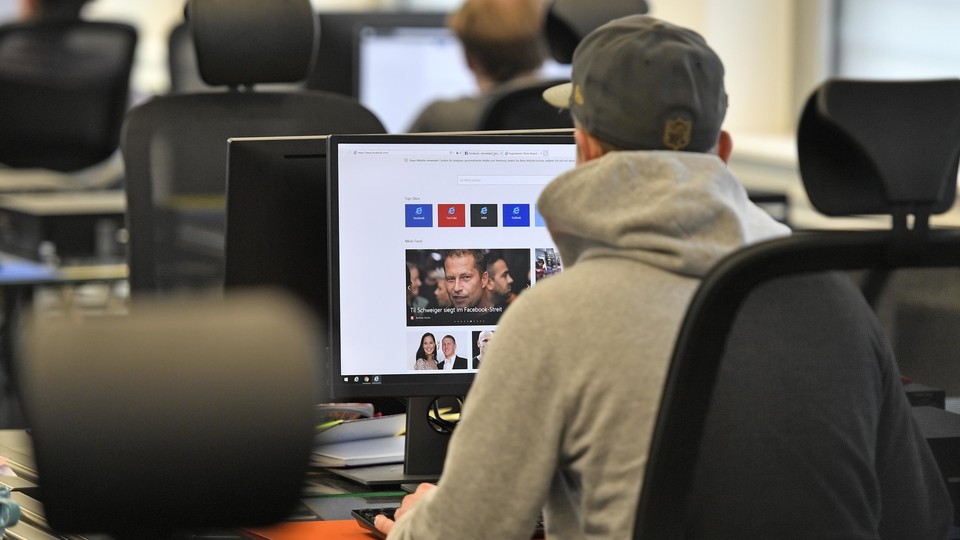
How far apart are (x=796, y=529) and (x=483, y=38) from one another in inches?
126

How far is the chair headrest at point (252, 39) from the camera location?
2623 mm

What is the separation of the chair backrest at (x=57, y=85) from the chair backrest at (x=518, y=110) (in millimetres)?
1973

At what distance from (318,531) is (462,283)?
1.16 feet

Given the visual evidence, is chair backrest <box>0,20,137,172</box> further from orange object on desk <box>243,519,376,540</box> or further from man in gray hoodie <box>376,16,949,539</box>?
man in gray hoodie <box>376,16,949,539</box>

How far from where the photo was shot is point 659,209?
121 centimetres

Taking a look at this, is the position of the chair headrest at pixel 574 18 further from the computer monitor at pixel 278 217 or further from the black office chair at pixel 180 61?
the black office chair at pixel 180 61

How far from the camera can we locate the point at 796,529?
3.67 ft

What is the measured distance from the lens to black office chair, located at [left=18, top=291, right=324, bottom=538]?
667 millimetres

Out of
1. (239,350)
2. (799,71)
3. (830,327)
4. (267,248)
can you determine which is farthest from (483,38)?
(239,350)

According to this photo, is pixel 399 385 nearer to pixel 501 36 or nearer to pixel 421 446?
pixel 421 446

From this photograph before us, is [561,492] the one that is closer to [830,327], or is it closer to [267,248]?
[830,327]

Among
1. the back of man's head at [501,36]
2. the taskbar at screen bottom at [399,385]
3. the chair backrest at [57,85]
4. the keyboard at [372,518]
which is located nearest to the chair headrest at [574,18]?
the taskbar at screen bottom at [399,385]

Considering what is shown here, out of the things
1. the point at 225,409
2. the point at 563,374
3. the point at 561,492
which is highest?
the point at 225,409

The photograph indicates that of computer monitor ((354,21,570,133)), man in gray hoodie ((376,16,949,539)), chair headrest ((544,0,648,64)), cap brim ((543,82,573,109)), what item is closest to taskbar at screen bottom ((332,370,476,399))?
cap brim ((543,82,573,109))
